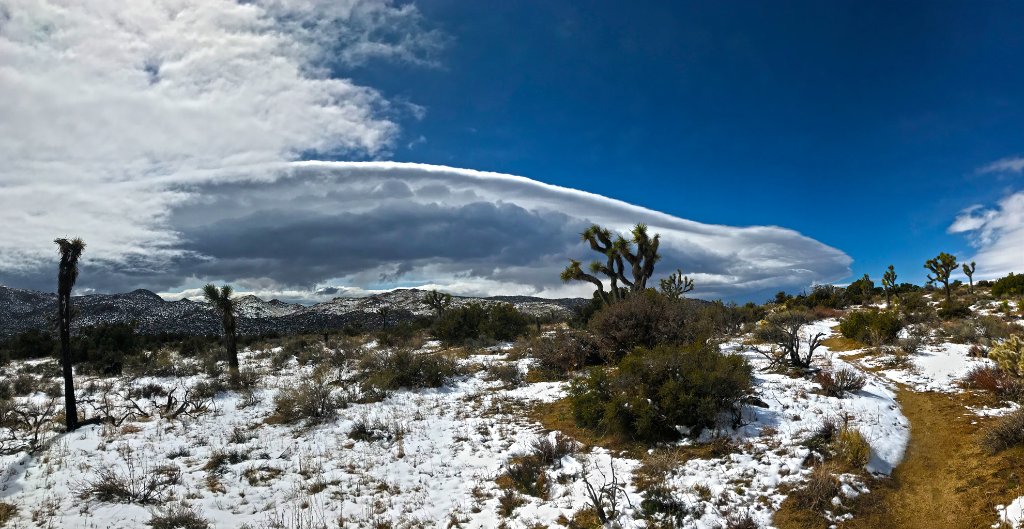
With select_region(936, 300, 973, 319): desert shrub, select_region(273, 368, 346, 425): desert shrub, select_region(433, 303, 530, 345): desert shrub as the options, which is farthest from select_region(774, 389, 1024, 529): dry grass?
select_region(433, 303, 530, 345): desert shrub

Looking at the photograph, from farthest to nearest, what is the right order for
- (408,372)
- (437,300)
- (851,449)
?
(437,300), (408,372), (851,449)

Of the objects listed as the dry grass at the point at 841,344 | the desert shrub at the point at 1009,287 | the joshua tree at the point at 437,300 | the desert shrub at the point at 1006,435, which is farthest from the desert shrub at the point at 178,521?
the desert shrub at the point at 1009,287

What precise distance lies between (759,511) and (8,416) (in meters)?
19.2

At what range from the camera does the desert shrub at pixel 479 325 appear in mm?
32219

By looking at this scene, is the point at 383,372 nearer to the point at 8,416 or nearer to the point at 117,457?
the point at 117,457

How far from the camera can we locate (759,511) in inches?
279

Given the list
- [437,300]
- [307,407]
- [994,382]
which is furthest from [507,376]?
[437,300]

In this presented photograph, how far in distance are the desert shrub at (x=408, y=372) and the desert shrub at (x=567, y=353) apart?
3.51m

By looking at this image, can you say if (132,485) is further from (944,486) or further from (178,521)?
(944,486)

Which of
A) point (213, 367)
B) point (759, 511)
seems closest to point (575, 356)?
point (759, 511)

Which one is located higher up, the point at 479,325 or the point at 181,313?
the point at 181,313

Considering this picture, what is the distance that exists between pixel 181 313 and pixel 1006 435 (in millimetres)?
88777

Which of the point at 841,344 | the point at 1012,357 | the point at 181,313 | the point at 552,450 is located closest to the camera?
the point at 552,450

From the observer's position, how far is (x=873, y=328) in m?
20.2
